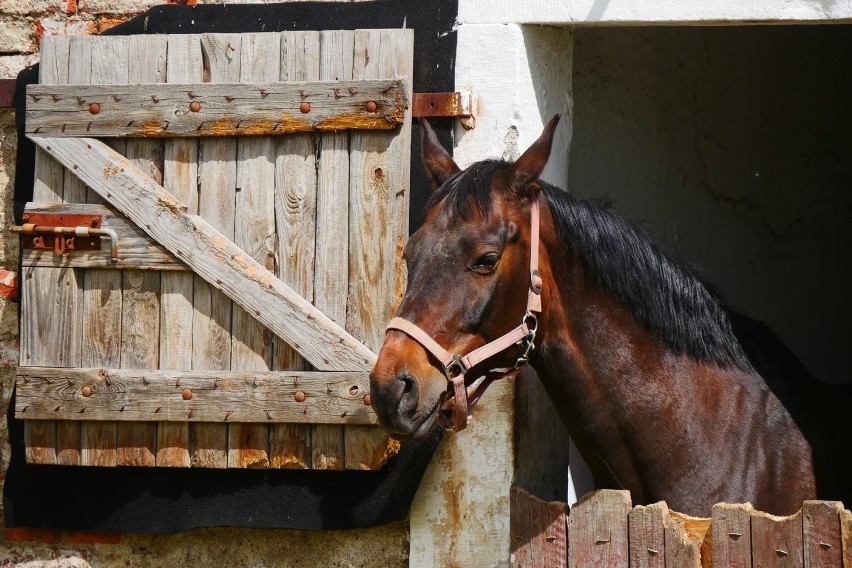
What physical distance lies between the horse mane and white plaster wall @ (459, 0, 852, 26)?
1.99 feet

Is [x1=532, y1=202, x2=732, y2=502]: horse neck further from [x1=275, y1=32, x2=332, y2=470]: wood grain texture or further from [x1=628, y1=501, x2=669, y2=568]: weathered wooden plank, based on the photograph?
[x1=275, y1=32, x2=332, y2=470]: wood grain texture

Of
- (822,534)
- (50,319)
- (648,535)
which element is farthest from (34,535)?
(822,534)

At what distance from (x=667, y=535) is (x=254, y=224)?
162cm

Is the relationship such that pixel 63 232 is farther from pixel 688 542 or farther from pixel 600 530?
pixel 688 542

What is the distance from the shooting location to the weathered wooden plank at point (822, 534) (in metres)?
2.55

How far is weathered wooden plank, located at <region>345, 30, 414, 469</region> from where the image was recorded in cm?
331

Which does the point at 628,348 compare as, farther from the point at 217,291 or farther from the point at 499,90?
the point at 217,291

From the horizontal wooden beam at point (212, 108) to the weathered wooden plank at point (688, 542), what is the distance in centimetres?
147

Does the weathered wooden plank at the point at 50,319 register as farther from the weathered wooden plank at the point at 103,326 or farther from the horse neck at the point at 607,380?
the horse neck at the point at 607,380

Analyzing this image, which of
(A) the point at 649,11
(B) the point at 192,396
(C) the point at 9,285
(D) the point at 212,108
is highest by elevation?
(A) the point at 649,11

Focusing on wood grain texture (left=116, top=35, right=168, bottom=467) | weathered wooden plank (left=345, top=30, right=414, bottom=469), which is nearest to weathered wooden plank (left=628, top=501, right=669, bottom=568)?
weathered wooden plank (left=345, top=30, right=414, bottom=469)

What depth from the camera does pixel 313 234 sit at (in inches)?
133

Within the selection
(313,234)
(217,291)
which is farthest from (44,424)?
(313,234)

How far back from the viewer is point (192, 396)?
11.1 ft
